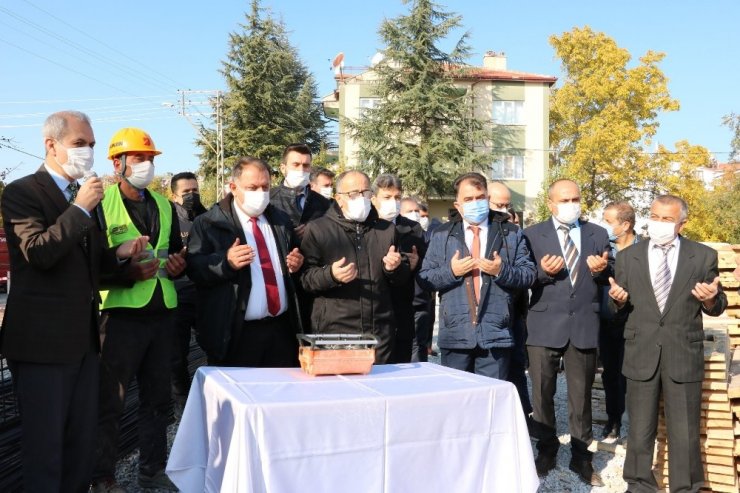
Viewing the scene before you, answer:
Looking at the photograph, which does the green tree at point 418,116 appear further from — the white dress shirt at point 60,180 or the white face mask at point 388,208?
the white dress shirt at point 60,180

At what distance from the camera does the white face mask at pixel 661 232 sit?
4.36m

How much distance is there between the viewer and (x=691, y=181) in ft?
101

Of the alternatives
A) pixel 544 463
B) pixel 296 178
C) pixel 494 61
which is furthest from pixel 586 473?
pixel 494 61

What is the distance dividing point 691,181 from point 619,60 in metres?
6.68

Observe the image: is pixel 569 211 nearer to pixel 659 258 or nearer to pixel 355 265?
pixel 659 258

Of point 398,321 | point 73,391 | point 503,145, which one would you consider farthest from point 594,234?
point 503,145

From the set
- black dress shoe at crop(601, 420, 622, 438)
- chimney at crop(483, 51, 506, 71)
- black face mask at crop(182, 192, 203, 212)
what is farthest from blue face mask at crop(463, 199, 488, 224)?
chimney at crop(483, 51, 506, 71)

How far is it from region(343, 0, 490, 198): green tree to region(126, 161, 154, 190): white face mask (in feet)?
89.5

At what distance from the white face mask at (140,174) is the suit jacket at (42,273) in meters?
0.74

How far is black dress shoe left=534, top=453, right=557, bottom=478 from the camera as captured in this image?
475cm

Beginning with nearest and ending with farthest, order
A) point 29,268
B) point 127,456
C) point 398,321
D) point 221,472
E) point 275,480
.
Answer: point 275,480 → point 221,472 → point 29,268 → point 127,456 → point 398,321

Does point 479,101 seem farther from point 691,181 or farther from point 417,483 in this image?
point 417,483

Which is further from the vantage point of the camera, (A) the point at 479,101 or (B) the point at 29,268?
(A) the point at 479,101

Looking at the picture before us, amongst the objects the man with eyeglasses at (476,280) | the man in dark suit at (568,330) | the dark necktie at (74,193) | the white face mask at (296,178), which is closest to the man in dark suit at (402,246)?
the man with eyeglasses at (476,280)
